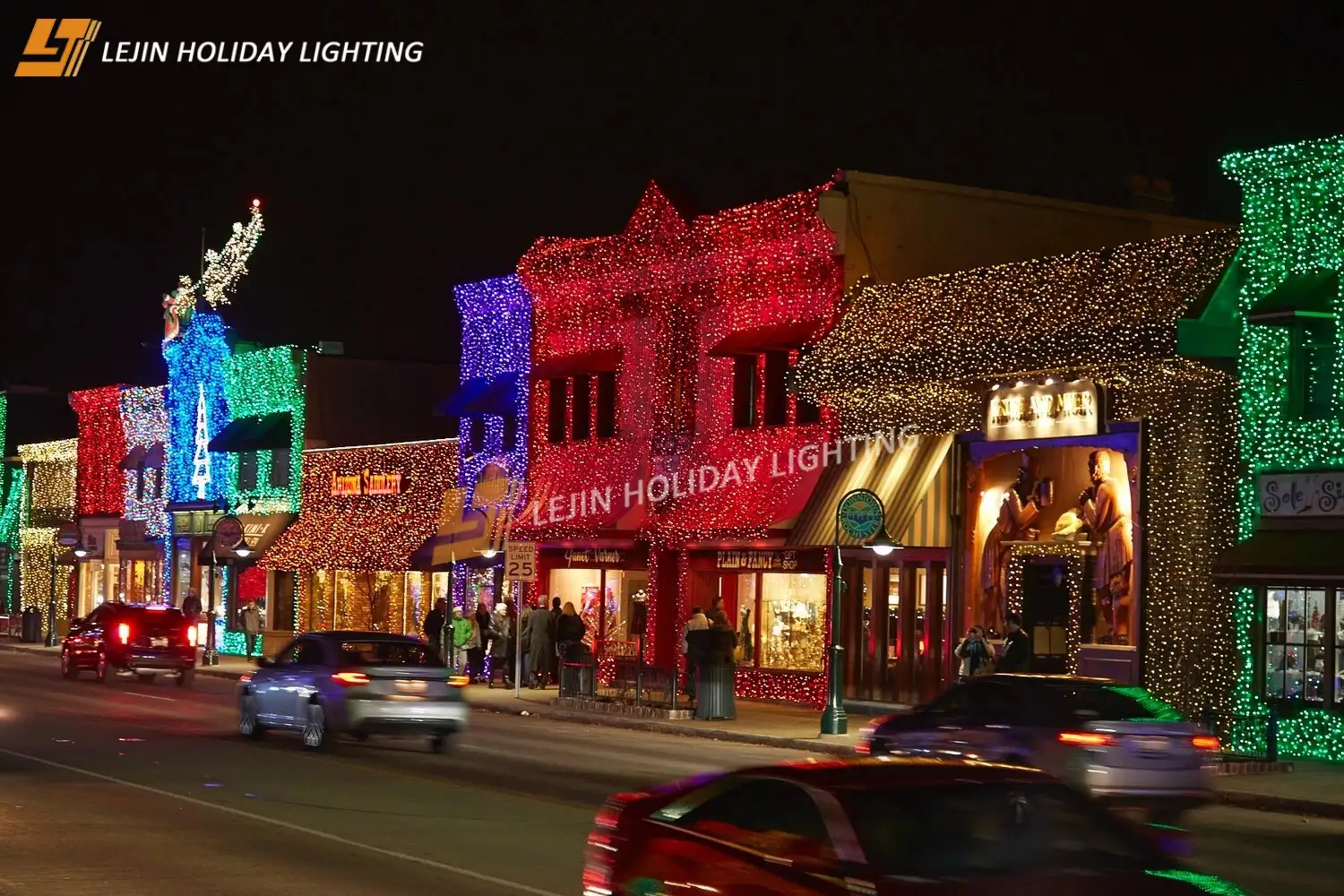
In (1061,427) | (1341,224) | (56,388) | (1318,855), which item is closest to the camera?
(1318,855)

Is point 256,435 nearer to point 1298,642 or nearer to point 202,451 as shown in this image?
point 202,451

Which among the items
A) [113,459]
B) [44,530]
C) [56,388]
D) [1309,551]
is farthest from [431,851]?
[56,388]

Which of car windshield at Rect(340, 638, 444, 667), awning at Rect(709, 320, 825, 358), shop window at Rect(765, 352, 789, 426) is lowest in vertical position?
car windshield at Rect(340, 638, 444, 667)

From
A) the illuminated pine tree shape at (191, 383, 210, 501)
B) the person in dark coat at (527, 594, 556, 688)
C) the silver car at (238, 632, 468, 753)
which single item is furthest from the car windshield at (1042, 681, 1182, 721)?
the illuminated pine tree shape at (191, 383, 210, 501)

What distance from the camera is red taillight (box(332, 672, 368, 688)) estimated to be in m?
24.0

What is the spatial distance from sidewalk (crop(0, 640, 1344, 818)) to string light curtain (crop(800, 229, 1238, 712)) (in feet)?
9.37

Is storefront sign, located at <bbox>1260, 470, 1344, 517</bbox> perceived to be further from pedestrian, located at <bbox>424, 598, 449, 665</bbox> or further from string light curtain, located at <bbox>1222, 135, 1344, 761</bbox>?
pedestrian, located at <bbox>424, 598, 449, 665</bbox>

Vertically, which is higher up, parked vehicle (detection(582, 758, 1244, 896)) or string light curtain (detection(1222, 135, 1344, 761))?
string light curtain (detection(1222, 135, 1344, 761))

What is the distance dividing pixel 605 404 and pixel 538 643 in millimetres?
5210

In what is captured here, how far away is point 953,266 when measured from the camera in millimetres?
36219

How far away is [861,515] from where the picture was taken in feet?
92.0

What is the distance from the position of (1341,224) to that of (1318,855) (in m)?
11.3

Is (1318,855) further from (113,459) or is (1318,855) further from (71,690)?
(113,459)

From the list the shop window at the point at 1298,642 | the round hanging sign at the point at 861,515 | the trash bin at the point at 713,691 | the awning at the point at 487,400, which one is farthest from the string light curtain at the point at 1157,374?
the awning at the point at 487,400
